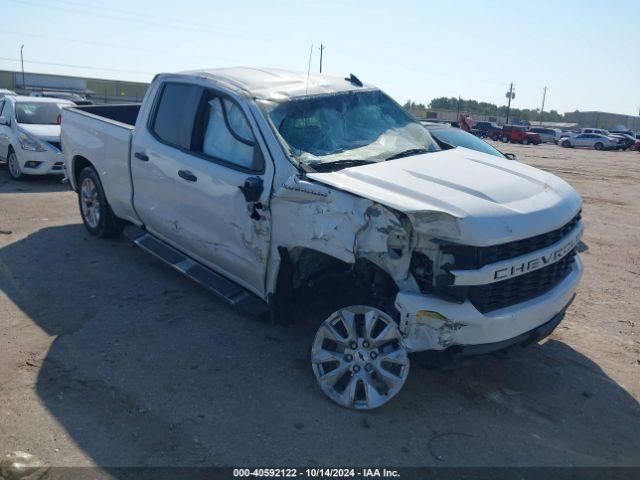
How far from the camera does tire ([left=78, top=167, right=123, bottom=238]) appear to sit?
669 centimetres

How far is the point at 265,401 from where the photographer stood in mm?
3779

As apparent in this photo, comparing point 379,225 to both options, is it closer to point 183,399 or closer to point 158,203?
point 183,399

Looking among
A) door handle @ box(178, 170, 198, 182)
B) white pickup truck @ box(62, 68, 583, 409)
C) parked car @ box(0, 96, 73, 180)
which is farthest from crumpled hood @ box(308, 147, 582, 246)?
parked car @ box(0, 96, 73, 180)

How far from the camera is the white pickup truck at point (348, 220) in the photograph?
3.40 meters

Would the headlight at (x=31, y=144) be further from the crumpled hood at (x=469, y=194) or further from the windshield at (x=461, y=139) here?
the crumpled hood at (x=469, y=194)

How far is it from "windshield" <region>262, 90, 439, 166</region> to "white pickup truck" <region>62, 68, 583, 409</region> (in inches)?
0.5

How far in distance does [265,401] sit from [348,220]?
1.29 m

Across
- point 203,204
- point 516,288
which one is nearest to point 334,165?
point 203,204

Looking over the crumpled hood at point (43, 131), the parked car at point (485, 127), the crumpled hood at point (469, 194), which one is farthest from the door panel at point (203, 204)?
the parked car at point (485, 127)

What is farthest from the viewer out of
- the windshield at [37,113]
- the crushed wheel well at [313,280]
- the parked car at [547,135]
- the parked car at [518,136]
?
the parked car at [547,135]

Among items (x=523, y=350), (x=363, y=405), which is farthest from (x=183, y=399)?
(x=523, y=350)

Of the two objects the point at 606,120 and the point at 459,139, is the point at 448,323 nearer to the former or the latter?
the point at 459,139

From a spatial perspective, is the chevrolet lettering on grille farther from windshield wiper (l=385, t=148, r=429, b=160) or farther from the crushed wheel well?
windshield wiper (l=385, t=148, r=429, b=160)

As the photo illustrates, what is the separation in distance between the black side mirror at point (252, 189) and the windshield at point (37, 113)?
361 inches
